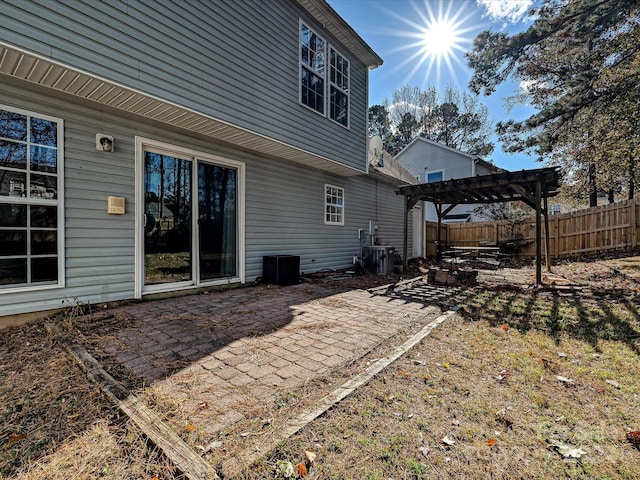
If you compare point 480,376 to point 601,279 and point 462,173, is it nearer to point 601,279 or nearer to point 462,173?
point 601,279

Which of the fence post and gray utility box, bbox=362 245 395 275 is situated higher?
the fence post

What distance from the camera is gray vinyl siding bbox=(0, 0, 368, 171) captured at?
3174mm

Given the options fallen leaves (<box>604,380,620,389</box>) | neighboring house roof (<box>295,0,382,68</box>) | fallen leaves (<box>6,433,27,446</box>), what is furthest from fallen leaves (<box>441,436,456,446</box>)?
neighboring house roof (<box>295,0,382,68</box>)

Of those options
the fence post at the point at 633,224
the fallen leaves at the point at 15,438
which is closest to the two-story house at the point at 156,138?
the fallen leaves at the point at 15,438

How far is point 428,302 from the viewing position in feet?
16.4

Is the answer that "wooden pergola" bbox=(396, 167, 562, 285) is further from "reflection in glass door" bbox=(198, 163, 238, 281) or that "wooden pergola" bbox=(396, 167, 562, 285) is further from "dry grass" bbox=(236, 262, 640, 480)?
"reflection in glass door" bbox=(198, 163, 238, 281)

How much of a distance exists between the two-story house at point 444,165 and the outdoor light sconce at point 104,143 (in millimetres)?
15589

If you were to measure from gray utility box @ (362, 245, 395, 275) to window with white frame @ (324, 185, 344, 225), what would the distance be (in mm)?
1236

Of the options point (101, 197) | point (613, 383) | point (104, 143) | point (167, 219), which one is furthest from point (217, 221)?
point (613, 383)

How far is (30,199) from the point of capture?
11.9 feet

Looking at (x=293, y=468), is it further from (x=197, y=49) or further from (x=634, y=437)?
(x=197, y=49)

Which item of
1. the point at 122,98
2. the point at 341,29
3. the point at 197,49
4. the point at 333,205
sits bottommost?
the point at 333,205

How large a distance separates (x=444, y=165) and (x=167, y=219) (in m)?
17.2

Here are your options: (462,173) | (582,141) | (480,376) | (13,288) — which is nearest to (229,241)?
(13,288)
